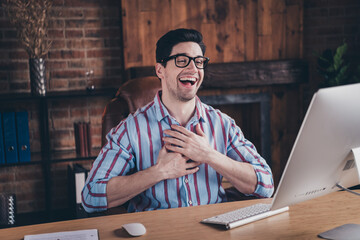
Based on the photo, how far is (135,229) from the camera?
123cm

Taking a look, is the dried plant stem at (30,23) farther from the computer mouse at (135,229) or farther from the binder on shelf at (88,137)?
the computer mouse at (135,229)

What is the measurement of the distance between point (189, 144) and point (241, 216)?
44 centimetres

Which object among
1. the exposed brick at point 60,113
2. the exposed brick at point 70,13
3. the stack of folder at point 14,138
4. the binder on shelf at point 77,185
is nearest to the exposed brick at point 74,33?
the exposed brick at point 70,13

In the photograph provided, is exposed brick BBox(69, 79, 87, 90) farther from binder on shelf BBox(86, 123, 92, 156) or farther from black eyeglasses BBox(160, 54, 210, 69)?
black eyeglasses BBox(160, 54, 210, 69)

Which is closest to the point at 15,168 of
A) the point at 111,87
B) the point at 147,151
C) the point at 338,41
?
the point at 111,87

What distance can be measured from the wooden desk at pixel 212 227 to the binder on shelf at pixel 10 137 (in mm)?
1968

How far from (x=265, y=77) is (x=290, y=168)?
2.52 m

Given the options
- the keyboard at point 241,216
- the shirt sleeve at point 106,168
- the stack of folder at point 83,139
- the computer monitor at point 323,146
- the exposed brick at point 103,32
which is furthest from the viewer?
the exposed brick at point 103,32

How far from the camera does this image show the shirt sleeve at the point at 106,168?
5.39 feet

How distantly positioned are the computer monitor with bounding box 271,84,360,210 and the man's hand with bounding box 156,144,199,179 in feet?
1.90

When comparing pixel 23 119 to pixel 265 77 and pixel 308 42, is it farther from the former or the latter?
pixel 308 42

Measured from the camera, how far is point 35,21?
10.4 ft

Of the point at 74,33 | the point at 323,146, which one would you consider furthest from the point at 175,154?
the point at 74,33

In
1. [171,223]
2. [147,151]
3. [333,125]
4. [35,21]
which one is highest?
[35,21]
